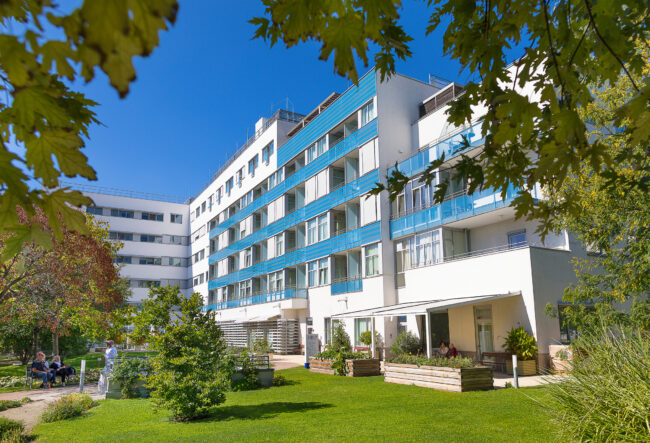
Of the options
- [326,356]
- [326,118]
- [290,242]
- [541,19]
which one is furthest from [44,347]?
[541,19]

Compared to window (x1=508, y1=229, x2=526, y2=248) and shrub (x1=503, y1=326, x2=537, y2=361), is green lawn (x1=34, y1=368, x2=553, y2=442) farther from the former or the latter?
window (x1=508, y1=229, x2=526, y2=248)

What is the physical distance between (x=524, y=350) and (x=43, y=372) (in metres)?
20.1

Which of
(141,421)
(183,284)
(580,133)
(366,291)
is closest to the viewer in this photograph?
(580,133)

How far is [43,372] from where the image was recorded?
20547 mm

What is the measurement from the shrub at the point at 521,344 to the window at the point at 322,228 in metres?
16.6

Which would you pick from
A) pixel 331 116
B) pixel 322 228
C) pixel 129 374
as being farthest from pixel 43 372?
pixel 331 116

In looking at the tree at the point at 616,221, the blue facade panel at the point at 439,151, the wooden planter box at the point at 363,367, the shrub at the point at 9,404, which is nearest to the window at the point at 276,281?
the blue facade panel at the point at 439,151

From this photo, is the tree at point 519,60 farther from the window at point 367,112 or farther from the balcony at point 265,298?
the balcony at point 265,298

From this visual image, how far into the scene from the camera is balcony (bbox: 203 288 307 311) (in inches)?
1471

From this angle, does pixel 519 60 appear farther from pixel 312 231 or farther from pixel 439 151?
pixel 312 231

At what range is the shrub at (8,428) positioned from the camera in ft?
33.9

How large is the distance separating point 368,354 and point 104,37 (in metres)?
23.5

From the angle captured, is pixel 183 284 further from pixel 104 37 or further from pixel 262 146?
pixel 104 37

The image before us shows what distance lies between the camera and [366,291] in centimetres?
2933
